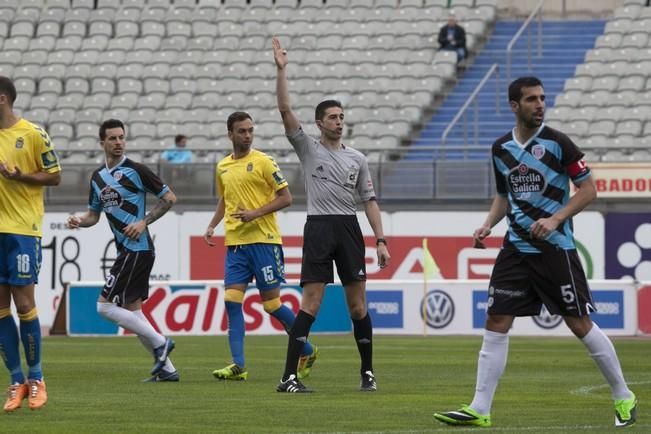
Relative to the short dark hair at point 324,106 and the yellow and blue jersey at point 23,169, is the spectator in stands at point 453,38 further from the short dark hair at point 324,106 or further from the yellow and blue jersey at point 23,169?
the yellow and blue jersey at point 23,169

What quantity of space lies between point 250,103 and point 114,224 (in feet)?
61.3

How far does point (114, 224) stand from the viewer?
1383 centimetres

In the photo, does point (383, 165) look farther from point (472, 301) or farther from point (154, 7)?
point (154, 7)

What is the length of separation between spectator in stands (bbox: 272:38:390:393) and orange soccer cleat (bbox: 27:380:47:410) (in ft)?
6.92

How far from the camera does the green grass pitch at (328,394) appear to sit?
9633 millimetres

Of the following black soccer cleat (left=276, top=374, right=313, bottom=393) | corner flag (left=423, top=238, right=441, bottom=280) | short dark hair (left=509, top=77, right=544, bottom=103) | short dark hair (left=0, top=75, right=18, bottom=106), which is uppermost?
short dark hair (left=0, top=75, right=18, bottom=106)

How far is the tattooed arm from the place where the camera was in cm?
1327

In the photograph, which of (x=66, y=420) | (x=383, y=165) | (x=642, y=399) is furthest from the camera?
(x=383, y=165)

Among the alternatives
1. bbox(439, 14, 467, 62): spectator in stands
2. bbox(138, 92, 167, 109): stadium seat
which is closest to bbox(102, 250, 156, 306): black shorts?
bbox(138, 92, 167, 109): stadium seat

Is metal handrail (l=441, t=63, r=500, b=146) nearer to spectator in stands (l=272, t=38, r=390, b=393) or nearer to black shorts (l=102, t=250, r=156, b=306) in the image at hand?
black shorts (l=102, t=250, r=156, b=306)

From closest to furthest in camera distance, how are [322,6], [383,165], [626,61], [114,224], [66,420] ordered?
[66,420]
[114,224]
[383,165]
[626,61]
[322,6]

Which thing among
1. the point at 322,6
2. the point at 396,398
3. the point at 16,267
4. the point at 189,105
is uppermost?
the point at 322,6

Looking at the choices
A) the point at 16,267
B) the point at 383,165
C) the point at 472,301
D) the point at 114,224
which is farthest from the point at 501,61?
the point at 16,267

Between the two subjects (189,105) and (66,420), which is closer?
(66,420)
